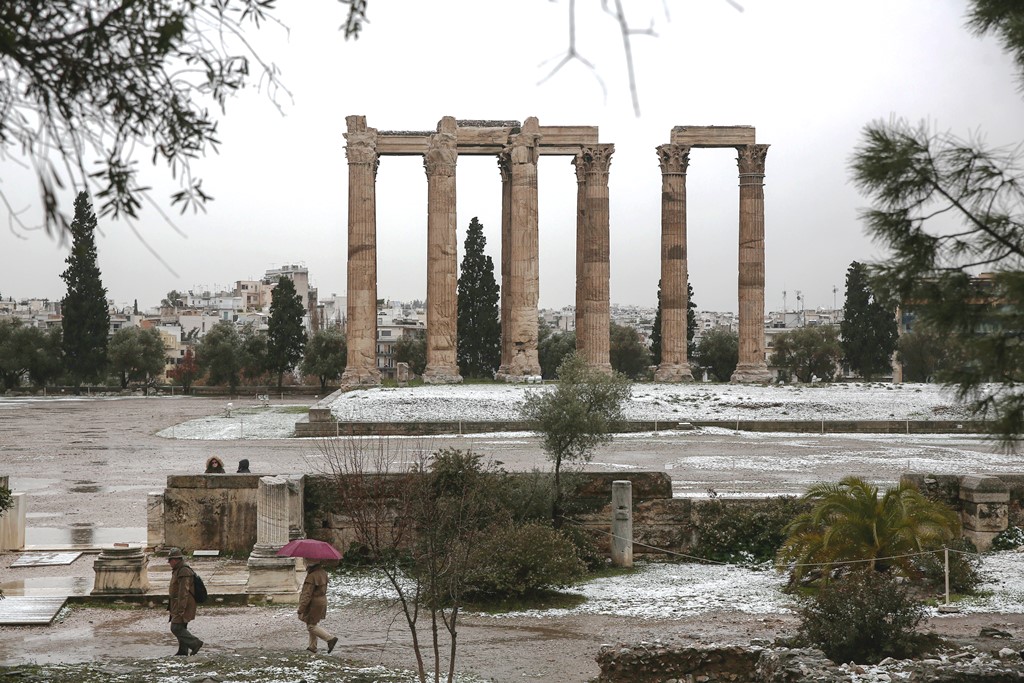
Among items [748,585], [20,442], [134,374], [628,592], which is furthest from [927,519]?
[134,374]

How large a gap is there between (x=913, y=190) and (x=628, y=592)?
8942 mm

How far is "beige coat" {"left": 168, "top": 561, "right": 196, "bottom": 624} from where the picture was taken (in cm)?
1177

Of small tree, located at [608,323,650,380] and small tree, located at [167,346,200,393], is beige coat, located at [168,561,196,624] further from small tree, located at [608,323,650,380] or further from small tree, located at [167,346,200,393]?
small tree, located at [608,323,650,380]

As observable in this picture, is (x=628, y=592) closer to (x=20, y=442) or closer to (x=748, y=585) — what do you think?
(x=748, y=585)

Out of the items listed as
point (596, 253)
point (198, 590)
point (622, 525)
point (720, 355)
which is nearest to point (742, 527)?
point (622, 525)

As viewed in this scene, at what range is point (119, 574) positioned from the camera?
1435 centimetres

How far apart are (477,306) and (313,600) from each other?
44.7 metres

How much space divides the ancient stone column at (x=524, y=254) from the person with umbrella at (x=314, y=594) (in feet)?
93.2

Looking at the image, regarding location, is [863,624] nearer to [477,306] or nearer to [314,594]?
[314,594]

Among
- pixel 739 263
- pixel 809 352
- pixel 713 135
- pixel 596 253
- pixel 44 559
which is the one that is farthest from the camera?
pixel 809 352

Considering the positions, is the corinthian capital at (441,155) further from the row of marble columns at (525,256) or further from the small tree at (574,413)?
the small tree at (574,413)

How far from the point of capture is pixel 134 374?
3132 inches

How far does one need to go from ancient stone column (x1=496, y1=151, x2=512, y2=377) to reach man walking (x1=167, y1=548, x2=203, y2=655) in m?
29.8

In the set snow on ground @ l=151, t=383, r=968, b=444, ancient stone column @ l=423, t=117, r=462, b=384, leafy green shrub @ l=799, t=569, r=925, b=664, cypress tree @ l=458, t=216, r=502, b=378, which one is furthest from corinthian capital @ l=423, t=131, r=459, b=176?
leafy green shrub @ l=799, t=569, r=925, b=664
